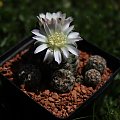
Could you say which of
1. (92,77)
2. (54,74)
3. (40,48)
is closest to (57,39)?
(40,48)

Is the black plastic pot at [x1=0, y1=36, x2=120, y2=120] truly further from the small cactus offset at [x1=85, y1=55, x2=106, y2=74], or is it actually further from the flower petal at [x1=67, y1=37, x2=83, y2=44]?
the flower petal at [x1=67, y1=37, x2=83, y2=44]

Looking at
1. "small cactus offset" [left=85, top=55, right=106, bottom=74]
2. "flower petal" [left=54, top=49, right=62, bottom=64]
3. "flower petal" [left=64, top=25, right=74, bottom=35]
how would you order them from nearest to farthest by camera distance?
"flower petal" [left=54, top=49, right=62, bottom=64]
"flower petal" [left=64, top=25, right=74, bottom=35]
"small cactus offset" [left=85, top=55, right=106, bottom=74]

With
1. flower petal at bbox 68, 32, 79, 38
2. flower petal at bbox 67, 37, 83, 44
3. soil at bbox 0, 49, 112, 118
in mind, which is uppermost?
flower petal at bbox 68, 32, 79, 38

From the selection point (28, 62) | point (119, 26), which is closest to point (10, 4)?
point (119, 26)

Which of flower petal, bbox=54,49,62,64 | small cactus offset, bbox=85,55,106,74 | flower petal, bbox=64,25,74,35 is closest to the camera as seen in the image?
flower petal, bbox=54,49,62,64

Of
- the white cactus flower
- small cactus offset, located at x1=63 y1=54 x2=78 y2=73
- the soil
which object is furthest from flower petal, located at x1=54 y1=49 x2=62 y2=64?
the soil

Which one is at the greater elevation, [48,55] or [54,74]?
[48,55]

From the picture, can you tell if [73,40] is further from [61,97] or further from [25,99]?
[25,99]
